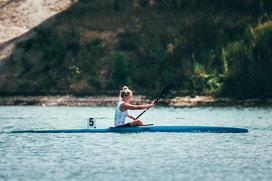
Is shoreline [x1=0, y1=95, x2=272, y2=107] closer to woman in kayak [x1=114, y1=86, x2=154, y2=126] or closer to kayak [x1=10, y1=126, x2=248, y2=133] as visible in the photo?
kayak [x1=10, y1=126, x2=248, y2=133]

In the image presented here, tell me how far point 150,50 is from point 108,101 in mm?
7833

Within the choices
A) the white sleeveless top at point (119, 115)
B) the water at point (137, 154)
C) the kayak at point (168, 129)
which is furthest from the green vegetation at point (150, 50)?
the white sleeveless top at point (119, 115)

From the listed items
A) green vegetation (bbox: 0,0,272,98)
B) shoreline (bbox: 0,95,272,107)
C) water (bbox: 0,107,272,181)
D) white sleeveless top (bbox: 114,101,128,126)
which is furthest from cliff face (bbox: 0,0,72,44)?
white sleeveless top (bbox: 114,101,128,126)

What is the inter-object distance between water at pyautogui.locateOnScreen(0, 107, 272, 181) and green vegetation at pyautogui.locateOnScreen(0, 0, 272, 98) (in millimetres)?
17447

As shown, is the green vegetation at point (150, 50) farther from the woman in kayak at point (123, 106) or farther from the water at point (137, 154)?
the woman in kayak at point (123, 106)

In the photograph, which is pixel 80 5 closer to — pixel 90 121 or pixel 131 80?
pixel 131 80

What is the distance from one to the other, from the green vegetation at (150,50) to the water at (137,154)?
17.4 meters

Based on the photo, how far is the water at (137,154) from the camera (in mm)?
27438

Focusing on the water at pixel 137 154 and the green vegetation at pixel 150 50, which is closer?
the water at pixel 137 154

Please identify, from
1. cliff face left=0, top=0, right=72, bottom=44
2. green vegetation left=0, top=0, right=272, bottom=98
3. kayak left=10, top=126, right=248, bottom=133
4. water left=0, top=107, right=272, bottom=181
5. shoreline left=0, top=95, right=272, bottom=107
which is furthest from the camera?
cliff face left=0, top=0, right=72, bottom=44

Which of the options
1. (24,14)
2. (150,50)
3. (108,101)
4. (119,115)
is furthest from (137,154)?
(24,14)

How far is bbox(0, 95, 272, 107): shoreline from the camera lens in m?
62.3

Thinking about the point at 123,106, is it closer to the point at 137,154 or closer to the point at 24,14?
the point at 137,154

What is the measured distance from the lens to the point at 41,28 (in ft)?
249
